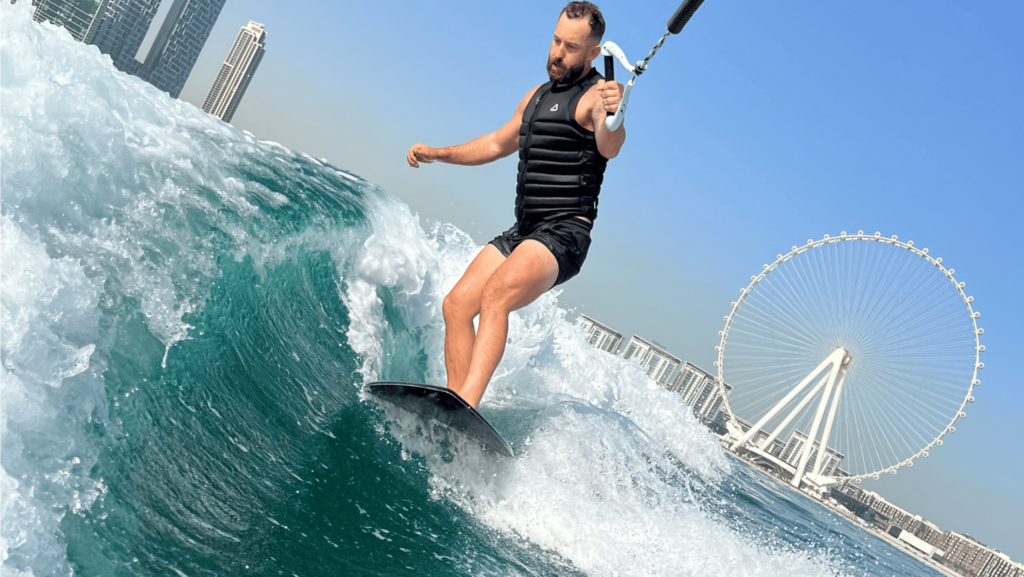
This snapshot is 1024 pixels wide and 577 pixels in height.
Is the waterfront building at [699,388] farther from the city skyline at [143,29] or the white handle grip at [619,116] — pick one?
the white handle grip at [619,116]

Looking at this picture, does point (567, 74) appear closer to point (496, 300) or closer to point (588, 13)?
point (588, 13)

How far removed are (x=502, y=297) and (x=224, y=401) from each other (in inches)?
49.8

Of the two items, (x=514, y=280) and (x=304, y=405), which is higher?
(x=514, y=280)

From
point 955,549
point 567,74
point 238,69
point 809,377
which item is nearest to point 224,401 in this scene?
point 567,74

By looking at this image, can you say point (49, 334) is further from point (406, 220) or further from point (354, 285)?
point (406, 220)

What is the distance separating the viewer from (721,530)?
161 inches

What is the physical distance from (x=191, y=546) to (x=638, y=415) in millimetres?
9552

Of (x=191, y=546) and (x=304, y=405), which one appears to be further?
(x=304, y=405)

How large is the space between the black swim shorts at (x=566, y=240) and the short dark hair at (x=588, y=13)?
0.92m

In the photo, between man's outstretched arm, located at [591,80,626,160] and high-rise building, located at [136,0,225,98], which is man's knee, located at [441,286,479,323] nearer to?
man's outstretched arm, located at [591,80,626,160]

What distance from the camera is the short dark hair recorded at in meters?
3.26

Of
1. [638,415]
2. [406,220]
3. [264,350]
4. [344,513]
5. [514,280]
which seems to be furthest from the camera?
[638,415]

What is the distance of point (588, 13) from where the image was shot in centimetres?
326

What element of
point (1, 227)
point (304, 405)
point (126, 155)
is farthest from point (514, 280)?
point (1, 227)
